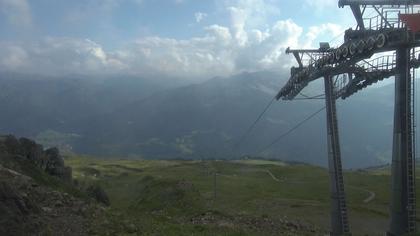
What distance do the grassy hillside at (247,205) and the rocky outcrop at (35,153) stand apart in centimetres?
721

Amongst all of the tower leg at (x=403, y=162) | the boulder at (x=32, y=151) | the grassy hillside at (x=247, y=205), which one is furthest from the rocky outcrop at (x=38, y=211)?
the tower leg at (x=403, y=162)

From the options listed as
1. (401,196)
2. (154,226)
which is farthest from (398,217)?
(154,226)

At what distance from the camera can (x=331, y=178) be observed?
48188mm

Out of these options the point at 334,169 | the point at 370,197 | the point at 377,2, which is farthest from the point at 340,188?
the point at 370,197

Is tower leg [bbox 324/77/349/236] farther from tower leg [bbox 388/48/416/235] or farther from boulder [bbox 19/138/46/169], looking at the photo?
boulder [bbox 19/138/46/169]

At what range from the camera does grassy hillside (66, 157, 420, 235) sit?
113ft

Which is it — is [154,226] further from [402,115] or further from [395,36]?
[395,36]

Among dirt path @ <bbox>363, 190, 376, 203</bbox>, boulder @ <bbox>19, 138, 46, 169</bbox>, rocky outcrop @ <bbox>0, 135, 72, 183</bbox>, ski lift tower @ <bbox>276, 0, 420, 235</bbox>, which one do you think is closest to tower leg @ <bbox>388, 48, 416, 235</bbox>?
ski lift tower @ <bbox>276, 0, 420, 235</bbox>

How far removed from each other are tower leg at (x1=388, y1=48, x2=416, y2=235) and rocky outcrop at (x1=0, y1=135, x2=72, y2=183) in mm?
30046

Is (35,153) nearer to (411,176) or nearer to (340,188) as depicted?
(340,188)

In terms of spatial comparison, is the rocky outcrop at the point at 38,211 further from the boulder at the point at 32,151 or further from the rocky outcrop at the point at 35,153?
the boulder at the point at 32,151

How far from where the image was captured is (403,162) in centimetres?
Answer: 3603

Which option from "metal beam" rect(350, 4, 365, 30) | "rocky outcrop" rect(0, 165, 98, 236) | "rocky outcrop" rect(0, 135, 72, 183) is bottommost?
"rocky outcrop" rect(0, 165, 98, 236)

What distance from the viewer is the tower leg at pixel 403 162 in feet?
118
